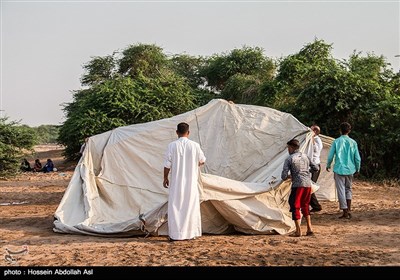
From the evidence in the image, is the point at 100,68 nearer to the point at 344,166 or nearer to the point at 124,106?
the point at 124,106

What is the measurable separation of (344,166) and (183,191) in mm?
3380

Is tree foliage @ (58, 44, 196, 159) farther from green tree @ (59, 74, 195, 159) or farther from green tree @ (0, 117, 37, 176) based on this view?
green tree @ (0, 117, 37, 176)

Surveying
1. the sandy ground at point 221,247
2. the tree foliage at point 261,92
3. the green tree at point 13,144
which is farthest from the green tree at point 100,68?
the sandy ground at point 221,247

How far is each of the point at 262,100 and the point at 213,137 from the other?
1162 centimetres

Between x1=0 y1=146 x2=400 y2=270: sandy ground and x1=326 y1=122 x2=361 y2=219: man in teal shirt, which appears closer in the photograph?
x1=0 y1=146 x2=400 y2=270: sandy ground

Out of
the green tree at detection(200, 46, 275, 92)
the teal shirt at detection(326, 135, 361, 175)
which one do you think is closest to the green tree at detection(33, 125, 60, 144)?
the green tree at detection(200, 46, 275, 92)

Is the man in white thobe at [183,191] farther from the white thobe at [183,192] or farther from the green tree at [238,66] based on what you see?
the green tree at [238,66]

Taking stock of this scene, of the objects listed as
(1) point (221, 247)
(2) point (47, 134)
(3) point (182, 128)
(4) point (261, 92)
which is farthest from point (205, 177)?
(2) point (47, 134)

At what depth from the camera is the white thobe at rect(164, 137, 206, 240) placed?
6805 millimetres

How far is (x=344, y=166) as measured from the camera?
8.70 m

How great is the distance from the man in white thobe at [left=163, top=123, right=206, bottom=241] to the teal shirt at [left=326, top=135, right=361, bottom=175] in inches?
118
